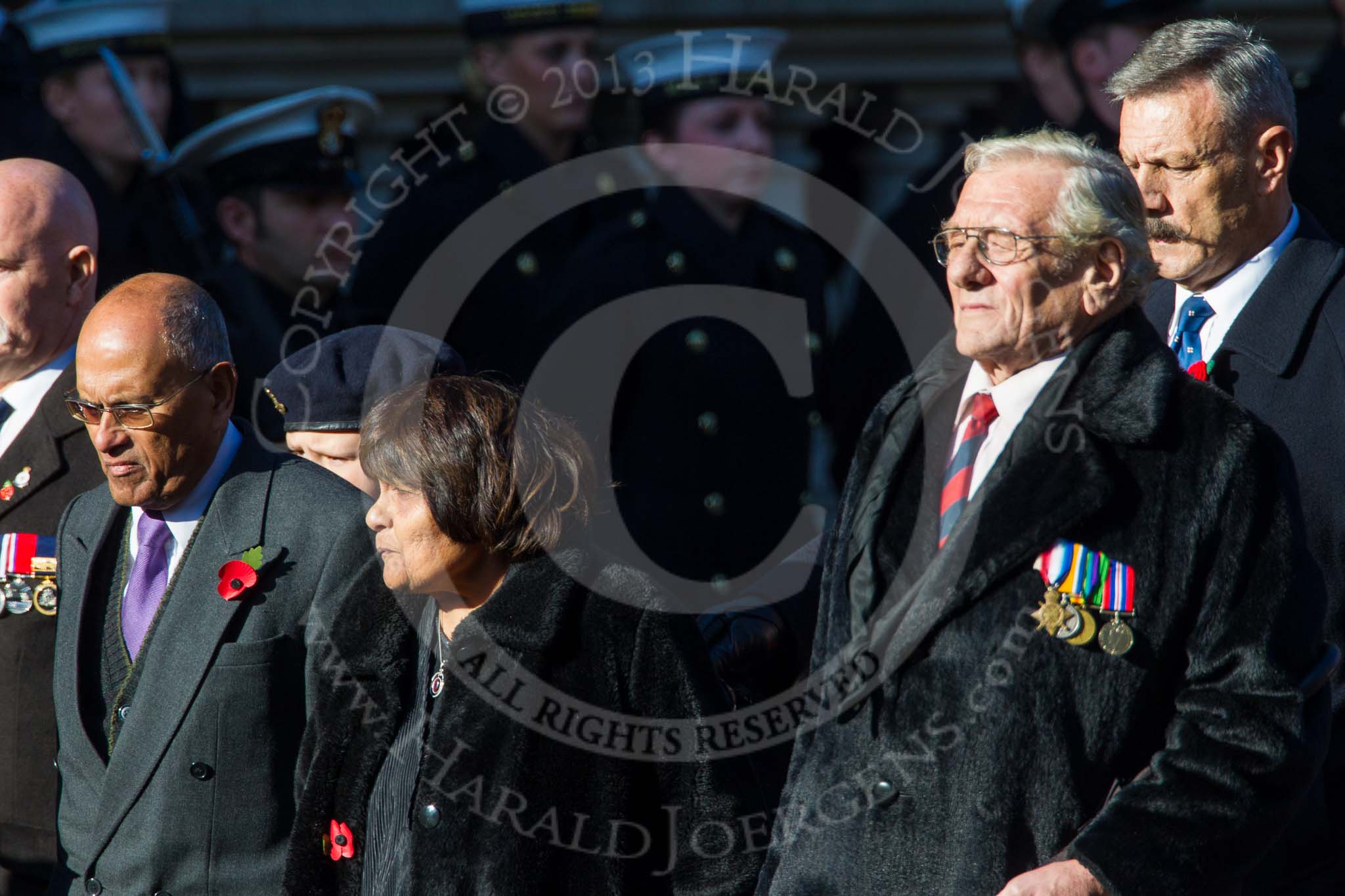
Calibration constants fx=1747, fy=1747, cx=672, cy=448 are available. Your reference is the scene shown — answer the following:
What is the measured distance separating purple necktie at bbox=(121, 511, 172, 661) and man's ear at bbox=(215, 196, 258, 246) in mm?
2188

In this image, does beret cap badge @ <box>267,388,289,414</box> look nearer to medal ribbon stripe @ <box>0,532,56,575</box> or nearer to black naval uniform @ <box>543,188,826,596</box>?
medal ribbon stripe @ <box>0,532,56,575</box>

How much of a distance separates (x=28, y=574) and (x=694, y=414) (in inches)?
65.4

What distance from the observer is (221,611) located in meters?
3.15

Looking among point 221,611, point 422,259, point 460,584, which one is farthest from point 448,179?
point 460,584

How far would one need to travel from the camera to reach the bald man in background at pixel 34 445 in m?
3.57

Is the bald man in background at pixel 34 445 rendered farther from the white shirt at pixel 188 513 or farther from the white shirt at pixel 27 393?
the white shirt at pixel 188 513

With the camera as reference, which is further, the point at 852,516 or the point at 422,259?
the point at 422,259

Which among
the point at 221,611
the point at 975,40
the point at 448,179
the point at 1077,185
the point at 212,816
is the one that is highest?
the point at 975,40

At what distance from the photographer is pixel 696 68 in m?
4.72

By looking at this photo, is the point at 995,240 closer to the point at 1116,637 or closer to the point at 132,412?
the point at 1116,637

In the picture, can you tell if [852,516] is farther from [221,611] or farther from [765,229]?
[765,229]

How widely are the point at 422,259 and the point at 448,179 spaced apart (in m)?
0.28

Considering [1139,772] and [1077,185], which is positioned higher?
[1077,185]

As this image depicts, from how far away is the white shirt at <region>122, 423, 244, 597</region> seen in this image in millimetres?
3316
